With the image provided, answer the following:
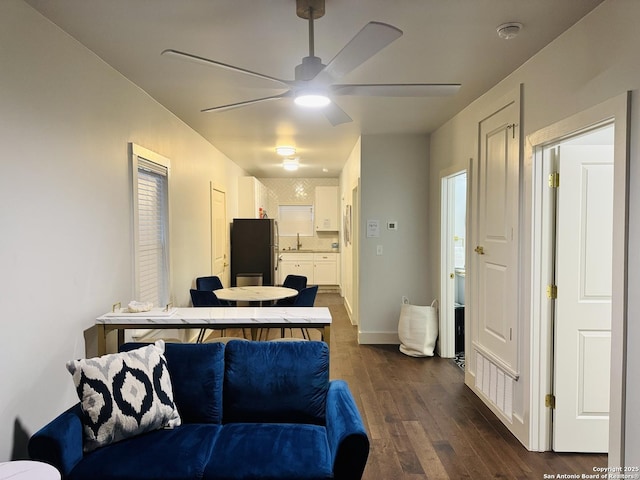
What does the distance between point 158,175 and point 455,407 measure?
3.22 metres

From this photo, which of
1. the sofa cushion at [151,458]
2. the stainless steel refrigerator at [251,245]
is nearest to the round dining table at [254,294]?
the stainless steel refrigerator at [251,245]

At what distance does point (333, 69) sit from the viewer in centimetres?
202

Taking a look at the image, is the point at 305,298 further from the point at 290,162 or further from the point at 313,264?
the point at 313,264

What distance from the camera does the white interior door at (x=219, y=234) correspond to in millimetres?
5578

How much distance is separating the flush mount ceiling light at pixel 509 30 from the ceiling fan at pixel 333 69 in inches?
18.0

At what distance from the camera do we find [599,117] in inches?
82.4

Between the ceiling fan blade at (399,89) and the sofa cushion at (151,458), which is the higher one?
the ceiling fan blade at (399,89)

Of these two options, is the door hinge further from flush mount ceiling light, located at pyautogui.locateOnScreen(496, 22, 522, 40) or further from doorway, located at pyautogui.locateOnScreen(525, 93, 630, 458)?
flush mount ceiling light, located at pyautogui.locateOnScreen(496, 22, 522, 40)

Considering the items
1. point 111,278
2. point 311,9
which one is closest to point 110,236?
point 111,278

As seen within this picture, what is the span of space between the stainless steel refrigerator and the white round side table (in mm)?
5044

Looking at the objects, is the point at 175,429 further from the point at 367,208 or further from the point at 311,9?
the point at 367,208

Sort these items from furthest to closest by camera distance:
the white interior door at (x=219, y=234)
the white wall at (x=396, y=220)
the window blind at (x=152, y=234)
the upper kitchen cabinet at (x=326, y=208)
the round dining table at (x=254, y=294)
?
the upper kitchen cabinet at (x=326, y=208) → the white interior door at (x=219, y=234) → the white wall at (x=396, y=220) → the round dining table at (x=254, y=294) → the window blind at (x=152, y=234)

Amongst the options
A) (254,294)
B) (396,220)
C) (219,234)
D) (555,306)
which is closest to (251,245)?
(219,234)

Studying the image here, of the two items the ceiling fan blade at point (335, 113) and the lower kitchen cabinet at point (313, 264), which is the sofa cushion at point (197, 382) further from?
the lower kitchen cabinet at point (313, 264)
